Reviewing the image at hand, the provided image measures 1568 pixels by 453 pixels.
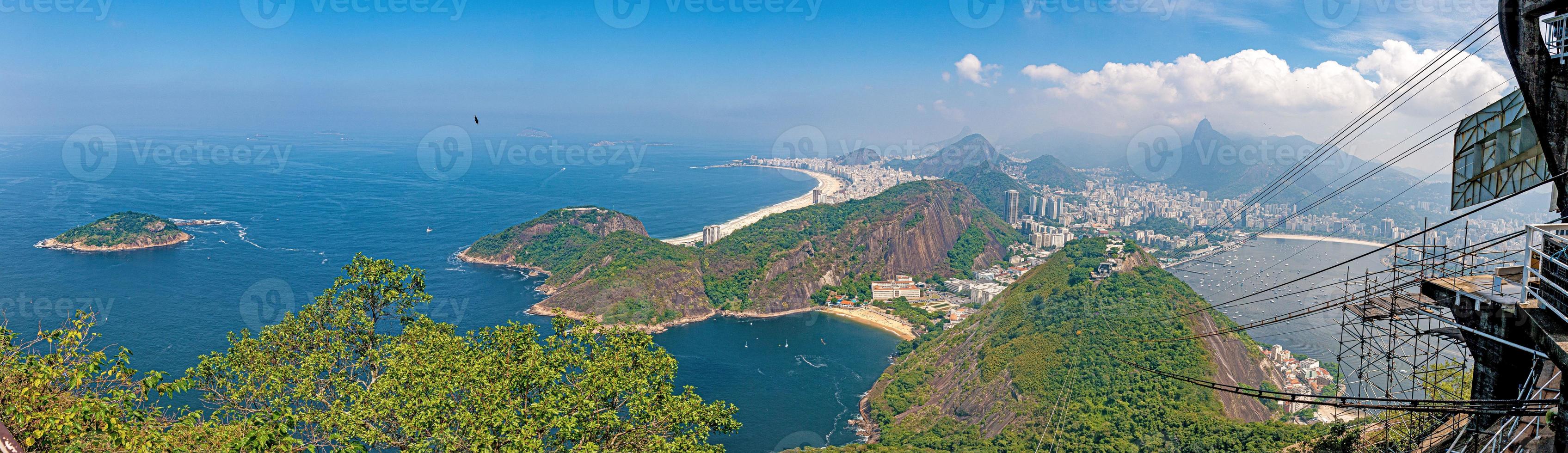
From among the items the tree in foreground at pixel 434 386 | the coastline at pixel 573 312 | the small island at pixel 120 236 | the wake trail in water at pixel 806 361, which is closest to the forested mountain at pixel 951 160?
the coastline at pixel 573 312

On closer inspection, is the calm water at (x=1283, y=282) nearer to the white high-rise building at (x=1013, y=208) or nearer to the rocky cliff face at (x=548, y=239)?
the white high-rise building at (x=1013, y=208)

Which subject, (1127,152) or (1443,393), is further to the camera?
(1127,152)

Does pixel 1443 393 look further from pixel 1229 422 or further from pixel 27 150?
pixel 27 150

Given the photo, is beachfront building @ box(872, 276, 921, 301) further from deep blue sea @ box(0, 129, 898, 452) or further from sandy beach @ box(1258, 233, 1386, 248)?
sandy beach @ box(1258, 233, 1386, 248)

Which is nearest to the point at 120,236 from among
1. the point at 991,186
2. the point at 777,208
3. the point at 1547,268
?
the point at 777,208

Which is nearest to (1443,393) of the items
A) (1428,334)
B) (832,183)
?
(1428,334)
